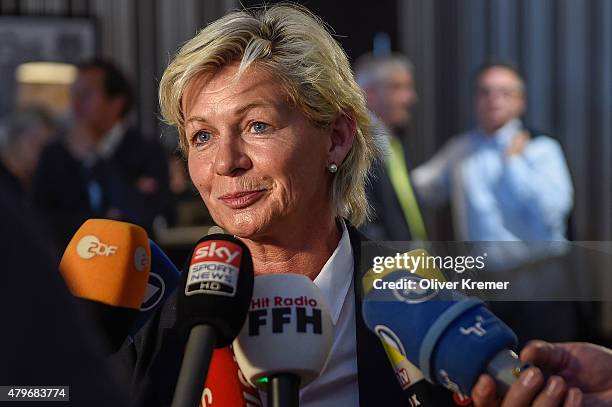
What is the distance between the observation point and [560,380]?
4.96 feet

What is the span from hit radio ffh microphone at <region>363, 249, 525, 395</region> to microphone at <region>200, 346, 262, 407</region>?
21 centimetres

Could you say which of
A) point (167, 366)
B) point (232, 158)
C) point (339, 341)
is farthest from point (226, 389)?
point (232, 158)

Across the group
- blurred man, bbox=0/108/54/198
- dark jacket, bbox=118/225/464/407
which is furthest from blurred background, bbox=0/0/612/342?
dark jacket, bbox=118/225/464/407

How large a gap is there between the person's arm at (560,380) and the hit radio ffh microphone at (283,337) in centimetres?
21

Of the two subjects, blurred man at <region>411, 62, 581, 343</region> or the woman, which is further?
blurred man at <region>411, 62, 581, 343</region>

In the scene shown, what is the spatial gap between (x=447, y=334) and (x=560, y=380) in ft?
0.49

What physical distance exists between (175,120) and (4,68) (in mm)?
2888

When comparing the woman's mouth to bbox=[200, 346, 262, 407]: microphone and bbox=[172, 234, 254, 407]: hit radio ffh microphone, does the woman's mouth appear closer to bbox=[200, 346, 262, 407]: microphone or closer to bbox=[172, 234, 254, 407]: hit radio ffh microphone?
bbox=[200, 346, 262, 407]: microphone

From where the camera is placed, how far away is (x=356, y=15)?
14.3 ft

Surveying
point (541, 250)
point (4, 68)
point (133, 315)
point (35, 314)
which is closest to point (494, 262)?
point (541, 250)

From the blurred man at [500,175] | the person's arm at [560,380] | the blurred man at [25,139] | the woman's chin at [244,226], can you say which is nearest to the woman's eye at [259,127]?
the woman's chin at [244,226]

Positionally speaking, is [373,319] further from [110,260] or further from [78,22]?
[78,22]

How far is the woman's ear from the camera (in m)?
1.97

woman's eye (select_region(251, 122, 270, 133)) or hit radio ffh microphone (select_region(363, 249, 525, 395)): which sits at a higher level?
woman's eye (select_region(251, 122, 270, 133))
